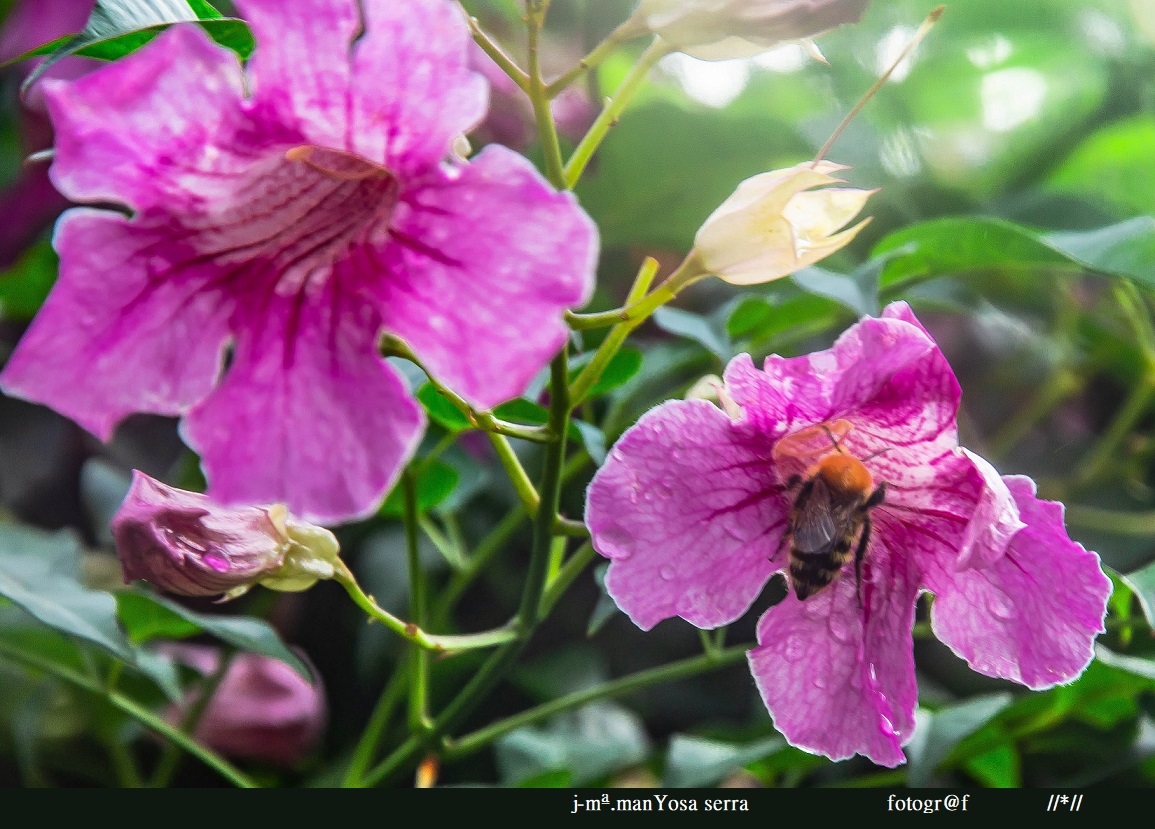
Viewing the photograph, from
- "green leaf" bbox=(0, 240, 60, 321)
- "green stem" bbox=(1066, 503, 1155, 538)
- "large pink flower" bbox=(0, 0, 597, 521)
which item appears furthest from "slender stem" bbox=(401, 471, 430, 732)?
"green stem" bbox=(1066, 503, 1155, 538)

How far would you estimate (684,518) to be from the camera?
1.61 ft

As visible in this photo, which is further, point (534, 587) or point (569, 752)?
point (569, 752)

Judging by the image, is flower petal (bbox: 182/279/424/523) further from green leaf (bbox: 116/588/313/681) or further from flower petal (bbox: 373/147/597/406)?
green leaf (bbox: 116/588/313/681)

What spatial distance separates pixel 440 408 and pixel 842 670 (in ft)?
0.95

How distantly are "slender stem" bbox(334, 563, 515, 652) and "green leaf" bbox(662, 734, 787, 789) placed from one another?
0.23 meters

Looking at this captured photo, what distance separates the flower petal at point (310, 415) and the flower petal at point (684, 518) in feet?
0.38

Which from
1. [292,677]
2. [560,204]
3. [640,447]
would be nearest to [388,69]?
[560,204]

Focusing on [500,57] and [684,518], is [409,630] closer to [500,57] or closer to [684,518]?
[684,518]

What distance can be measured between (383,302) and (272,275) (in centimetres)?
7

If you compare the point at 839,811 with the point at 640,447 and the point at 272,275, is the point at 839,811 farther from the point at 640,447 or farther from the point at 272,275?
the point at 272,275

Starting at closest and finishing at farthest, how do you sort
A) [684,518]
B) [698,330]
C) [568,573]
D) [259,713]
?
[684,518]
[568,573]
[698,330]
[259,713]

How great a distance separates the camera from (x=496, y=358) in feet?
1.23

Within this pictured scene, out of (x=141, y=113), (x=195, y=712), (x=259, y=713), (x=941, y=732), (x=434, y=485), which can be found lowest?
(x=259, y=713)

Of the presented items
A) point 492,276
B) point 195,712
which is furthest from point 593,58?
point 195,712
